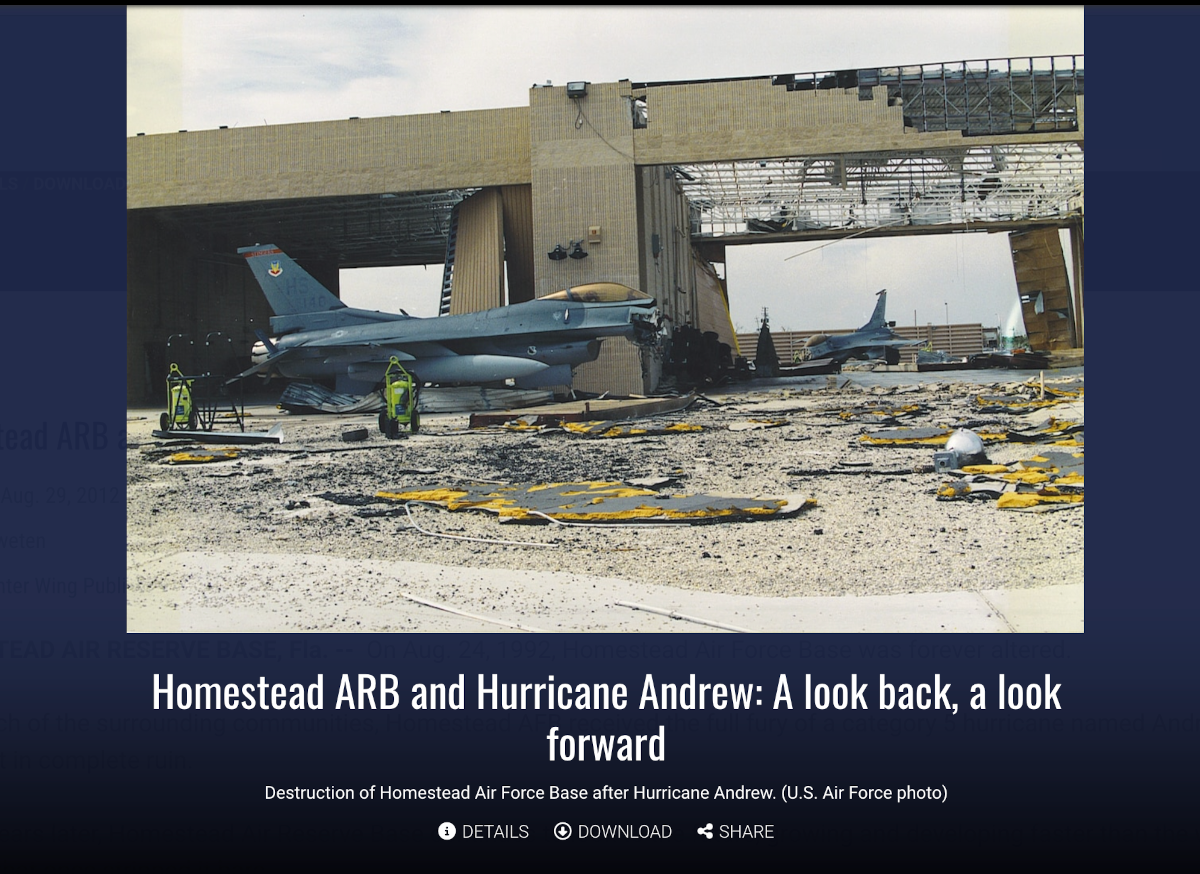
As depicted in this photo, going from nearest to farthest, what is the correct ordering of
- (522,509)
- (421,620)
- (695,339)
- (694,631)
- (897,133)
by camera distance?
(694,631) < (421,620) < (522,509) < (897,133) < (695,339)

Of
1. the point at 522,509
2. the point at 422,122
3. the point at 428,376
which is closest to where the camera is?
the point at 522,509

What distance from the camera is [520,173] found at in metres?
17.8

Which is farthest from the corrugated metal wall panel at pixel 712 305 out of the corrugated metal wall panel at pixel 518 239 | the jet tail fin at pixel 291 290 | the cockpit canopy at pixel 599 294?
the jet tail fin at pixel 291 290

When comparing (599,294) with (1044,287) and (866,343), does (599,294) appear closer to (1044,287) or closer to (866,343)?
(866,343)

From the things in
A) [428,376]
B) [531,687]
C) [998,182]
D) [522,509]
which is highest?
[998,182]

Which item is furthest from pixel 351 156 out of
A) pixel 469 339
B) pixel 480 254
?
pixel 469 339

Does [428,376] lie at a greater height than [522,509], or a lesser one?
greater

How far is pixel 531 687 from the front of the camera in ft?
11.3

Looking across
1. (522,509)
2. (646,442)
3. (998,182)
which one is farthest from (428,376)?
(998,182)

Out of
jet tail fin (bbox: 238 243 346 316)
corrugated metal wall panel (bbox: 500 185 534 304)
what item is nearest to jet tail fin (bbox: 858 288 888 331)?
corrugated metal wall panel (bbox: 500 185 534 304)

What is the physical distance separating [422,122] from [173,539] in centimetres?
1340

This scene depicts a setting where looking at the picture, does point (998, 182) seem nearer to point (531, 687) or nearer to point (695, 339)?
point (695, 339)

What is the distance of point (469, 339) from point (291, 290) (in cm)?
351

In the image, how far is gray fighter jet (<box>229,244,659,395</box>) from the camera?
46.8 feet
